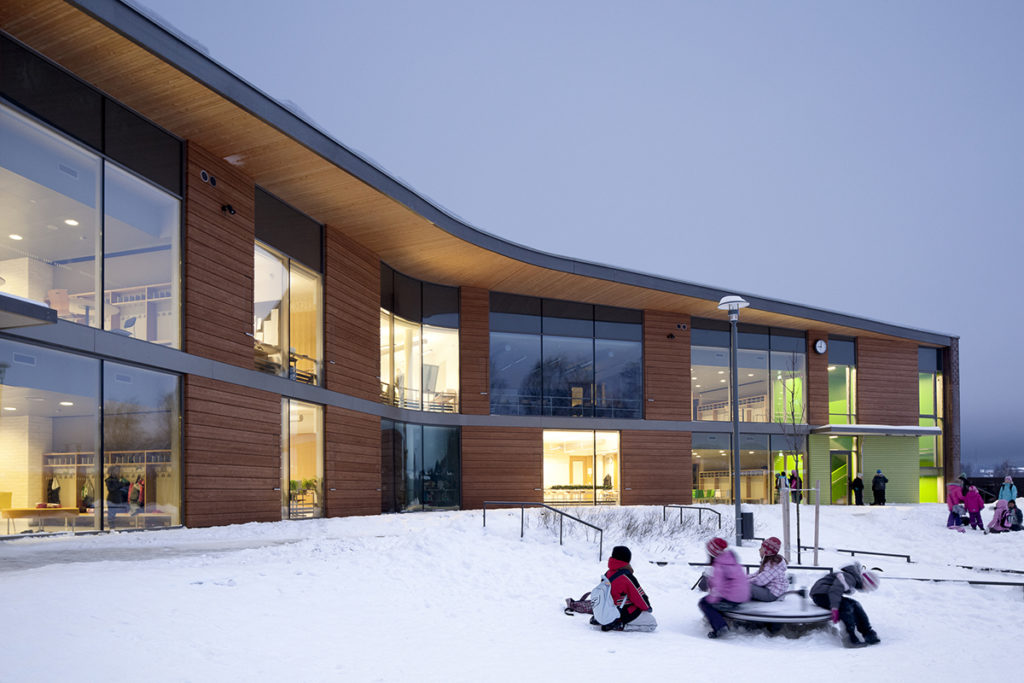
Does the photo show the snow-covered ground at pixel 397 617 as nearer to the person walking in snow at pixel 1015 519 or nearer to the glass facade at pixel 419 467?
the person walking in snow at pixel 1015 519

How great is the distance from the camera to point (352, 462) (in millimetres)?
23641

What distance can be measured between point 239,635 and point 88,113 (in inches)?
432

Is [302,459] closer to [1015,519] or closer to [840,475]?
[1015,519]

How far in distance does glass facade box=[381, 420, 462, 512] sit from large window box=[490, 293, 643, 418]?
7.50 ft

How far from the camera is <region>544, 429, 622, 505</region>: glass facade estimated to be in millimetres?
30422

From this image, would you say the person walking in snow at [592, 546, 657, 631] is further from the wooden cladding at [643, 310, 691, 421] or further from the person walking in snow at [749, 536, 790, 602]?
the wooden cladding at [643, 310, 691, 421]

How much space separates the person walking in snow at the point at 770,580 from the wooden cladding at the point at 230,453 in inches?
448

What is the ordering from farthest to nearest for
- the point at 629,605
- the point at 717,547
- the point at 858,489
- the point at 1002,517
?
1. the point at 858,489
2. the point at 1002,517
3. the point at 717,547
4. the point at 629,605

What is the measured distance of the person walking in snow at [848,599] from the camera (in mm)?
8914

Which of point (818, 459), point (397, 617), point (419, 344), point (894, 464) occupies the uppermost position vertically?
point (419, 344)

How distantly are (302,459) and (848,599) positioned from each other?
15159 mm

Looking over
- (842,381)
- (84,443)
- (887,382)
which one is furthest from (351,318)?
(887,382)

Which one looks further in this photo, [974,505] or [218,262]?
[974,505]

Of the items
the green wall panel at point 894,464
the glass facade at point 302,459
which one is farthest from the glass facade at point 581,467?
the green wall panel at point 894,464
